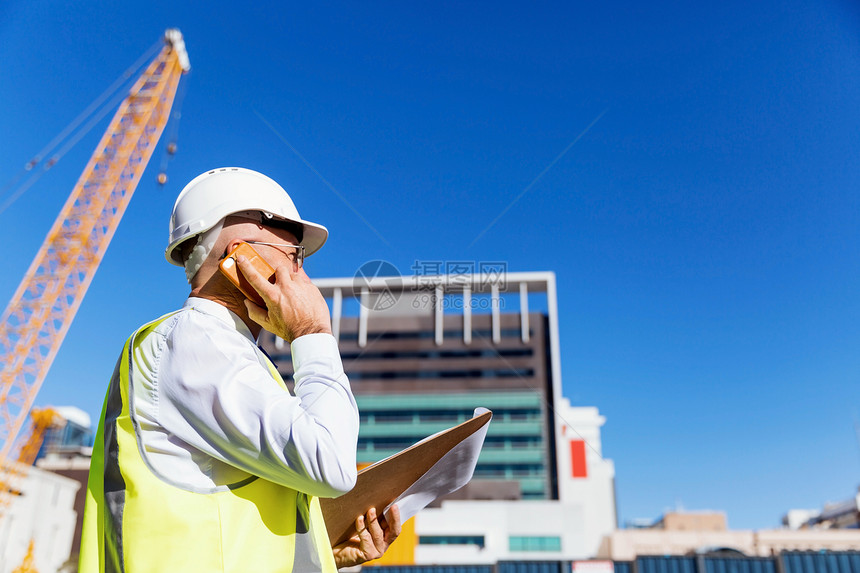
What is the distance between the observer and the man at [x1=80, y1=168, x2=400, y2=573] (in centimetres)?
152

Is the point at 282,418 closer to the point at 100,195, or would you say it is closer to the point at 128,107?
the point at 100,195

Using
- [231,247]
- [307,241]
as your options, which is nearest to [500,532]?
[307,241]

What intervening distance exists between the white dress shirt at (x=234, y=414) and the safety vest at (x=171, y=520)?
42 millimetres

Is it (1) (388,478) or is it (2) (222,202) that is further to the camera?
(1) (388,478)

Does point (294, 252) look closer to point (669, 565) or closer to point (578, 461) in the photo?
point (669, 565)

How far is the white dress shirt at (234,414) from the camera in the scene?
1.52 m

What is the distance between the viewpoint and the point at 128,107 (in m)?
45.0

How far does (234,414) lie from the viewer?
1513 mm

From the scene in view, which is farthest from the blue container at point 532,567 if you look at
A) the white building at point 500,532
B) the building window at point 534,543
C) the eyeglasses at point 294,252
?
the building window at point 534,543

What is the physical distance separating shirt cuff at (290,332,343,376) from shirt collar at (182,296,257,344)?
26 cm

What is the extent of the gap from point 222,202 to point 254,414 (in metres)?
0.78

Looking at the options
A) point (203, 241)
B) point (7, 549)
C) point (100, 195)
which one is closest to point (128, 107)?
point (100, 195)

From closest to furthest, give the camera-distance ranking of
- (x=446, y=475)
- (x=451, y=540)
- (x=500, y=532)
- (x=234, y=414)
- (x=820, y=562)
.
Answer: (x=234, y=414), (x=446, y=475), (x=820, y=562), (x=451, y=540), (x=500, y=532)

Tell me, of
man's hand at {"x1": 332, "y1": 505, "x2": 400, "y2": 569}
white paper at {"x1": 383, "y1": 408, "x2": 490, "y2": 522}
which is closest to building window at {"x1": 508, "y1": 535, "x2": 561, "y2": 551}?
man's hand at {"x1": 332, "y1": 505, "x2": 400, "y2": 569}
